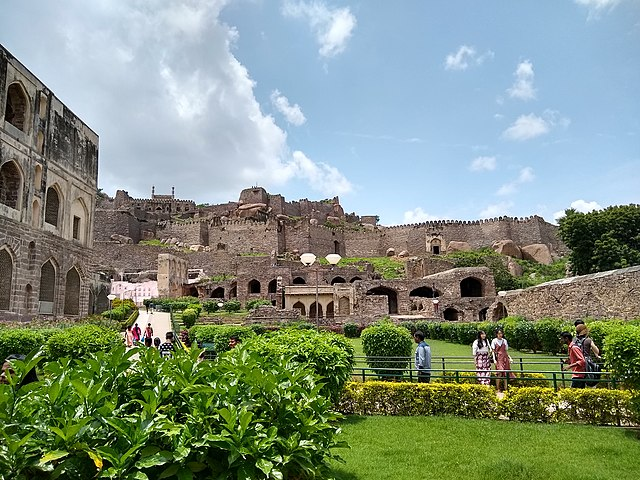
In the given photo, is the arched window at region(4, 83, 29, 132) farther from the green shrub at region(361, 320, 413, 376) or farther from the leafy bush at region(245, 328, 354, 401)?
the leafy bush at region(245, 328, 354, 401)

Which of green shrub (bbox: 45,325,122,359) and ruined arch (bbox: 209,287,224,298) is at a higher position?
Result: ruined arch (bbox: 209,287,224,298)

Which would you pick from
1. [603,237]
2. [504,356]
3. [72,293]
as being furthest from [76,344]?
[603,237]

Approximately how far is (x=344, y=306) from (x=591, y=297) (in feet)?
66.2

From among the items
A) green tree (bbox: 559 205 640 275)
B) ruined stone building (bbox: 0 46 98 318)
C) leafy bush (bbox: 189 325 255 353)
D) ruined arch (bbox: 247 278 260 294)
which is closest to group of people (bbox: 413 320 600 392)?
leafy bush (bbox: 189 325 255 353)

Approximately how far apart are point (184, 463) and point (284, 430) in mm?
644

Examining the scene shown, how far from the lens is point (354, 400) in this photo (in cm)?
875

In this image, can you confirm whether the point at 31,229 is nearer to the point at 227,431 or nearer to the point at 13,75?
the point at 13,75

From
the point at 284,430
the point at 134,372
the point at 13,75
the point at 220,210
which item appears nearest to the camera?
the point at 284,430

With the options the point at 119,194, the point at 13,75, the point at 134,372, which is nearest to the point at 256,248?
the point at 119,194

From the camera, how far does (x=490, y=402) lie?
8180 millimetres

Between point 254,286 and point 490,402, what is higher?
point 254,286

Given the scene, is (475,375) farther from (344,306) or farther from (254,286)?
(254,286)

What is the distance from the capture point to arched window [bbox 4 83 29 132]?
70.1 ft

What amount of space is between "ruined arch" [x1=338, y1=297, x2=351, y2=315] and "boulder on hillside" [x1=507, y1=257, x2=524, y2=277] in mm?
24636
